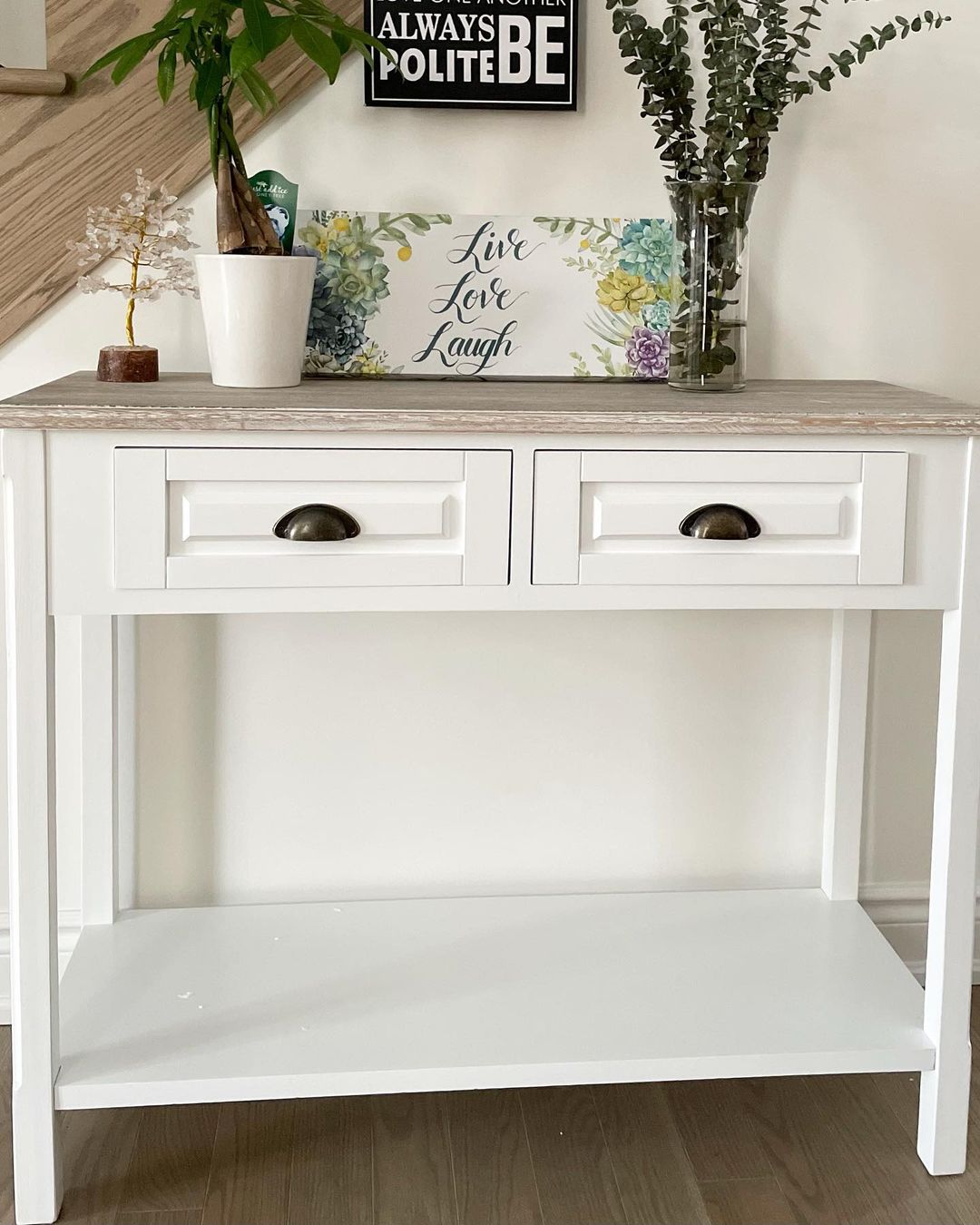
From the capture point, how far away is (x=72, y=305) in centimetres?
176

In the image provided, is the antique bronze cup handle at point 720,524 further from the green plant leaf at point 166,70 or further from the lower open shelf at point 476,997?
the green plant leaf at point 166,70

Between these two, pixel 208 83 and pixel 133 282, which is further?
pixel 133 282

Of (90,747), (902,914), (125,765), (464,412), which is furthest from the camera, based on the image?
(902,914)

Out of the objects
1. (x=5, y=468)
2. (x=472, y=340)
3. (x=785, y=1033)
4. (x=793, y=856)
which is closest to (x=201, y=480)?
(x=5, y=468)

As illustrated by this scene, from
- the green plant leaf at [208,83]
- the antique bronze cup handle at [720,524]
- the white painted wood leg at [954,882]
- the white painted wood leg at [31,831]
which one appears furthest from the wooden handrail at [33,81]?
the white painted wood leg at [954,882]

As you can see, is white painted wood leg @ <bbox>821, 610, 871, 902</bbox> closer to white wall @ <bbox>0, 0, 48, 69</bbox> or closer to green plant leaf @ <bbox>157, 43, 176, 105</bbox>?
green plant leaf @ <bbox>157, 43, 176, 105</bbox>

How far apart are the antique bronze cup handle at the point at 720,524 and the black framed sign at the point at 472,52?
69 cm

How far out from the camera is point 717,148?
1.57 meters

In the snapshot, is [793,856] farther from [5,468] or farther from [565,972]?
[5,468]

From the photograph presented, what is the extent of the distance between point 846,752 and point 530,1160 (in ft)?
2.35

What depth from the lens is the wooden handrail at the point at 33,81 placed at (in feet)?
5.50

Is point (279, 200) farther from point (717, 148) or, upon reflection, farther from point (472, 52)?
point (717, 148)

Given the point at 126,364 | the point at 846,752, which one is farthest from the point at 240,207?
the point at 846,752

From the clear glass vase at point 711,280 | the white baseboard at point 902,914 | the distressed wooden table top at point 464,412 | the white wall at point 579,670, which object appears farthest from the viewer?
the white baseboard at point 902,914
